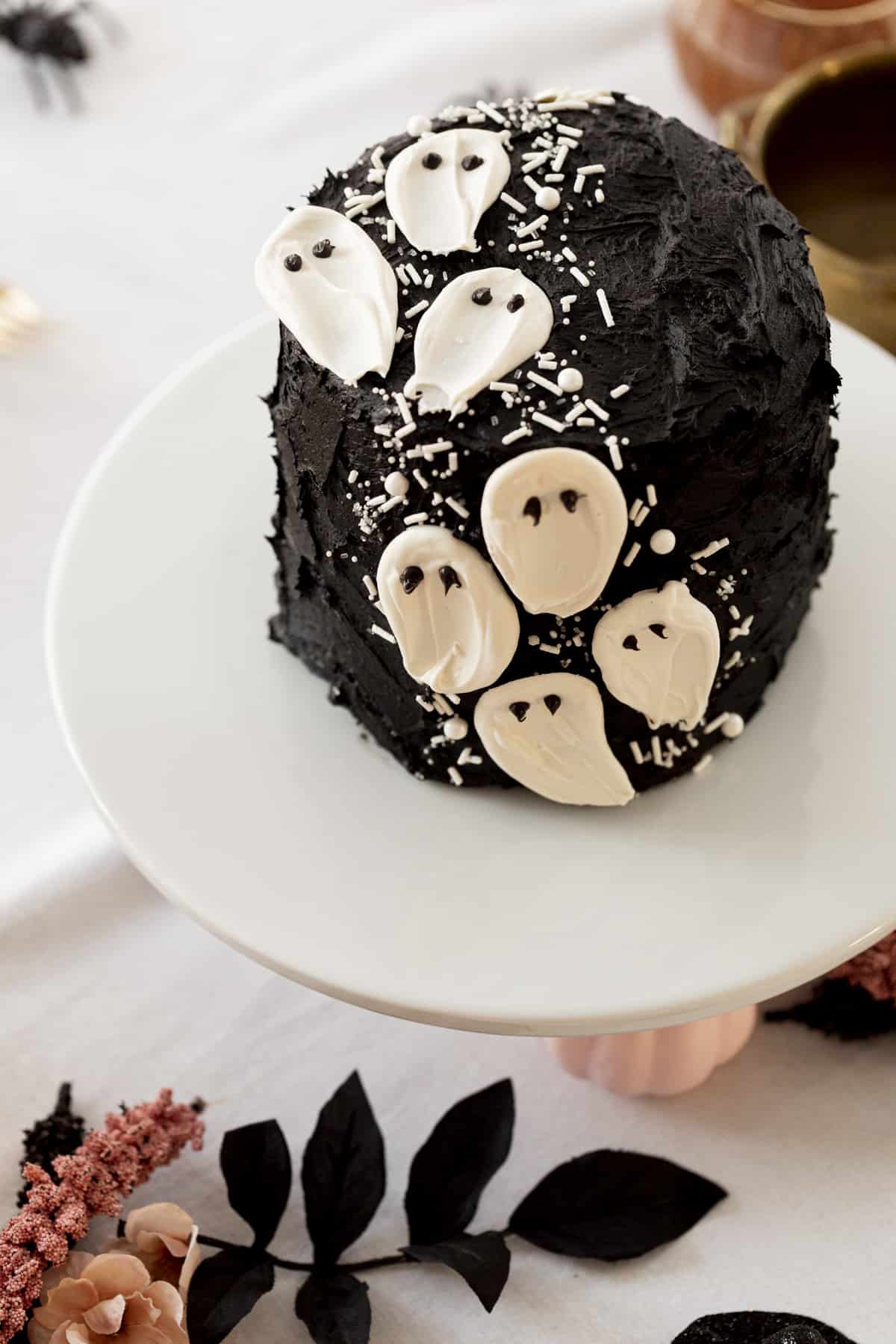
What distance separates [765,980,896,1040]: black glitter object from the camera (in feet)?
4.25

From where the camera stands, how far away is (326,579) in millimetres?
1133

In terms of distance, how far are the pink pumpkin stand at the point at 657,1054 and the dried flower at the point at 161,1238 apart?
1.13ft

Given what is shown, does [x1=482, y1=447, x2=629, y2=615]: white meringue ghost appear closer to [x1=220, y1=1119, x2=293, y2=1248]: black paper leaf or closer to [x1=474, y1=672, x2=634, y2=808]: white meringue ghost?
[x1=474, y1=672, x2=634, y2=808]: white meringue ghost

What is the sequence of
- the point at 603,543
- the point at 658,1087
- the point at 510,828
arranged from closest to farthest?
the point at 603,543 → the point at 510,828 → the point at 658,1087

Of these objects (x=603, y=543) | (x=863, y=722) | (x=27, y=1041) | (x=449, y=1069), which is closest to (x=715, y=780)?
(x=863, y=722)

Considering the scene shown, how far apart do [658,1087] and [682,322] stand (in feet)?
2.22

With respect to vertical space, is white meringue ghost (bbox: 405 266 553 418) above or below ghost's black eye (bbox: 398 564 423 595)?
above

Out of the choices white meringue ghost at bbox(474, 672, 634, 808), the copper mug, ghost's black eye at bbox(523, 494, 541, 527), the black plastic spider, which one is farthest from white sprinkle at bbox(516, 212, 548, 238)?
the black plastic spider

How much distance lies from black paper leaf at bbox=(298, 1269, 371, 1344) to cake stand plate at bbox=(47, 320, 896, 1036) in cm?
30

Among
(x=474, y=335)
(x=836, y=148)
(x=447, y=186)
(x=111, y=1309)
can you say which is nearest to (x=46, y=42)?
(x=836, y=148)

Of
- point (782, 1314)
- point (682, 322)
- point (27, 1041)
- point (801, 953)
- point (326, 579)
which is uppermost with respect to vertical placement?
point (682, 322)

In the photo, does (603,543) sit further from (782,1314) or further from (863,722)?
(782,1314)

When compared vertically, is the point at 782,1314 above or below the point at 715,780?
below

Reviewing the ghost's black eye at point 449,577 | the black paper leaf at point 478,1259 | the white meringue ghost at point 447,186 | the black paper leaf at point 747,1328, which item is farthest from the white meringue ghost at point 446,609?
the black paper leaf at point 747,1328
